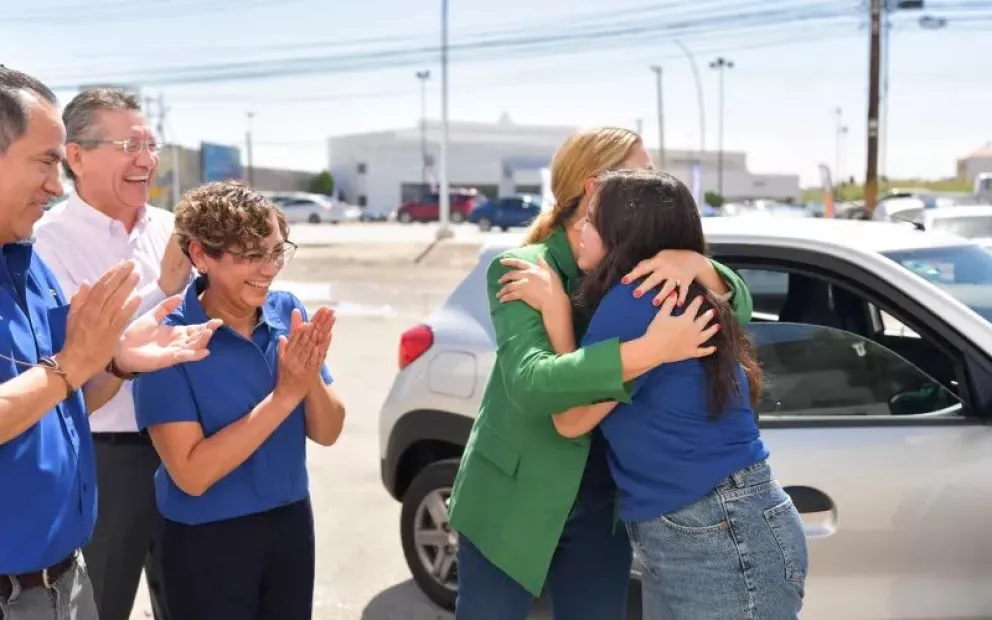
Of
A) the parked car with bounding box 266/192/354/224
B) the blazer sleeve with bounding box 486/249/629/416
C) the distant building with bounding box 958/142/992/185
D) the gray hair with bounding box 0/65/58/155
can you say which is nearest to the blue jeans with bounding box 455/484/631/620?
the blazer sleeve with bounding box 486/249/629/416

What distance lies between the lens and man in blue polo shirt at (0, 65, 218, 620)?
5.50ft

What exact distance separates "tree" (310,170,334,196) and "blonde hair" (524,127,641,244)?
69.8 m

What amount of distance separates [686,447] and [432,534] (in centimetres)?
217

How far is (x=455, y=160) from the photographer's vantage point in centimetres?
6912

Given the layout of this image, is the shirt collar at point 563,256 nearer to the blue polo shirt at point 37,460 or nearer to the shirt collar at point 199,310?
the shirt collar at point 199,310

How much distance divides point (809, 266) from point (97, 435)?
2236 mm

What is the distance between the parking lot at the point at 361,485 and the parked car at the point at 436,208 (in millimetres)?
28716

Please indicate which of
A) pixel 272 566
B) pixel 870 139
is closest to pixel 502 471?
pixel 272 566

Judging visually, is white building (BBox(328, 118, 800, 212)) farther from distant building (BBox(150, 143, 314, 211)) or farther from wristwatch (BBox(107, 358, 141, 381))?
wristwatch (BBox(107, 358, 141, 381))

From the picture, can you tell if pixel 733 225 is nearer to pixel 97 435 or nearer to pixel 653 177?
pixel 653 177

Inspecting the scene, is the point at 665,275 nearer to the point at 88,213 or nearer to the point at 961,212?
the point at 88,213

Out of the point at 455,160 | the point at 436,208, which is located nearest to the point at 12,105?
the point at 436,208

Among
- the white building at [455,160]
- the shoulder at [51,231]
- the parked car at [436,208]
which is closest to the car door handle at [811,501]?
the shoulder at [51,231]

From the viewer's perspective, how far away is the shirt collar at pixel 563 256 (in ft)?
7.07
